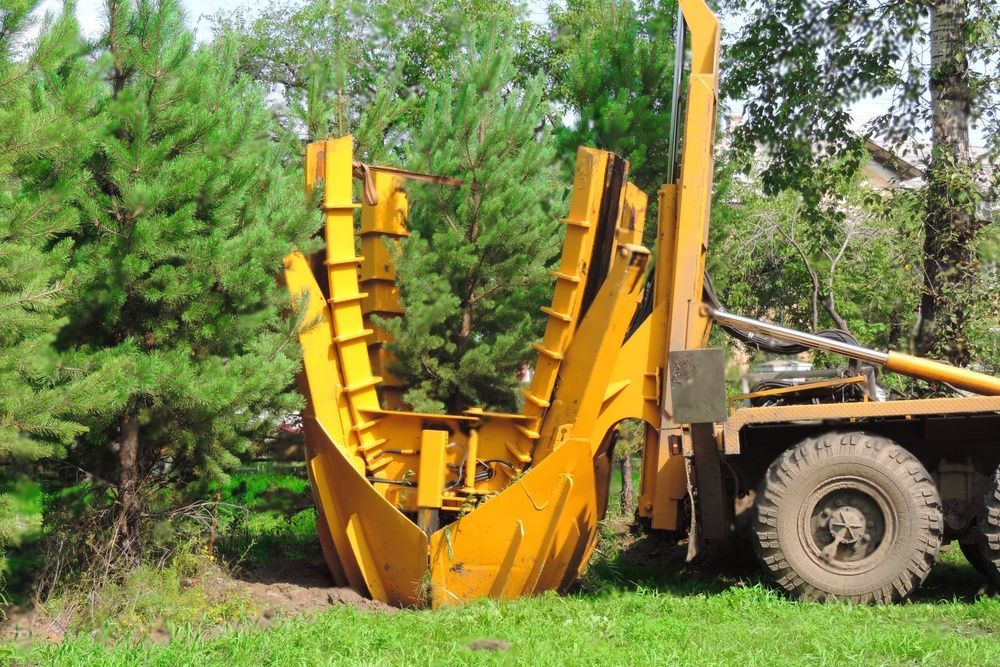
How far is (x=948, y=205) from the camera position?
10469 mm

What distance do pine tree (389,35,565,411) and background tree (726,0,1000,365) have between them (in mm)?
3507

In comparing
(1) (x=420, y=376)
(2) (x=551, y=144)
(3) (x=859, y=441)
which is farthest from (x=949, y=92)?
(1) (x=420, y=376)

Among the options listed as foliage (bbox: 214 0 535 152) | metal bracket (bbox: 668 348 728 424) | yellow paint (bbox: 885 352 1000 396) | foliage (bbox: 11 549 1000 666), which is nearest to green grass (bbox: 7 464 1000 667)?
foliage (bbox: 11 549 1000 666)

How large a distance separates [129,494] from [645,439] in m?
3.63

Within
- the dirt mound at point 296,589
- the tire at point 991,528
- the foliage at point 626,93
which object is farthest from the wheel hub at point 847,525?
the foliage at point 626,93

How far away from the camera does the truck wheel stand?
719 centimetres

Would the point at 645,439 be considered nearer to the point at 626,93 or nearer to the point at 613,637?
the point at 613,637

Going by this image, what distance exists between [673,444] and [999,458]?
228cm

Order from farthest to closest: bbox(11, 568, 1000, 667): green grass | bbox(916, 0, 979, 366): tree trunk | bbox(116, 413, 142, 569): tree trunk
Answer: bbox(916, 0, 979, 366): tree trunk → bbox(116, 413, 142, 569): tree trunk → bbox(11, 568, 1000, 667): green grass

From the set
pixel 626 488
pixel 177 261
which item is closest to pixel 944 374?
pixel 626 488

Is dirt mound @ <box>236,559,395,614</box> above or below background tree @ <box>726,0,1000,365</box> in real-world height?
below

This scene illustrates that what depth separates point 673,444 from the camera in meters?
7.73

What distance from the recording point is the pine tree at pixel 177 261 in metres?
6.43

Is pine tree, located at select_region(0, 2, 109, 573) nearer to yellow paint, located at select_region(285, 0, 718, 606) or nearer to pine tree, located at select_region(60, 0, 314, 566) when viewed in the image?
pine tree, located at select_region(60, 0, 314, 566)
